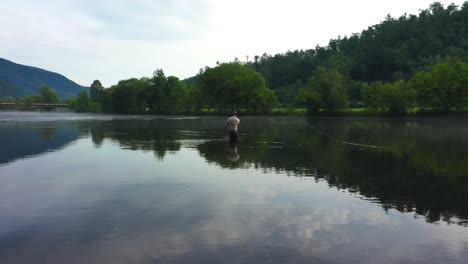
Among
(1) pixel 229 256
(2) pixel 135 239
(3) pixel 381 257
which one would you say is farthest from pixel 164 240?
(3) pixel 381 257

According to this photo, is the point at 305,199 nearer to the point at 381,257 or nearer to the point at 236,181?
the point at 236,181

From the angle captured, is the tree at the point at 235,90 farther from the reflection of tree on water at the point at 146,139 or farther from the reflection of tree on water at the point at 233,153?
the reflection of tree on water at the point at 233,153

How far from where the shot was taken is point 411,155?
76.0 feet

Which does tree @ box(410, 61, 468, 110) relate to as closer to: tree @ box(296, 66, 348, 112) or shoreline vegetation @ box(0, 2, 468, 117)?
shoreline vegetation @ box(0, 2, 468, 117)

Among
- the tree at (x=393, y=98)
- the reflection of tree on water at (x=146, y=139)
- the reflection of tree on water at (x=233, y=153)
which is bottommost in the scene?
the reflection of tree on water at (x=233, y=153)

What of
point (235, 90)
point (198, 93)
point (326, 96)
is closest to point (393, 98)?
point (326, 96)

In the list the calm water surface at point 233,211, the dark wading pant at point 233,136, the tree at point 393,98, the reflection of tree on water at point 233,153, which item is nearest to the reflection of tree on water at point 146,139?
the reflection of tree on water at point 233,153

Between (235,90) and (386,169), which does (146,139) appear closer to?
(386,169)

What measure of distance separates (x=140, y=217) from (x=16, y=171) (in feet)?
34.7

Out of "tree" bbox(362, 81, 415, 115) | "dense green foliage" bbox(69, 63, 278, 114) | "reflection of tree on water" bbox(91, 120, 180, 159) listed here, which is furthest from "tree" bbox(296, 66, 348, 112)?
"reflection of tree on water" bbox(91, 120, 180, 159)

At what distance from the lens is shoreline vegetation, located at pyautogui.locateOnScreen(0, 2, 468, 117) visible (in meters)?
84.8

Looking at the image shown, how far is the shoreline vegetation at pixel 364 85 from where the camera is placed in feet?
278

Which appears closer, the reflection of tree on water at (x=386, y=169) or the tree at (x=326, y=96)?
the reflection of tree on water at (x=386, y=169)

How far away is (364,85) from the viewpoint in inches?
3839
